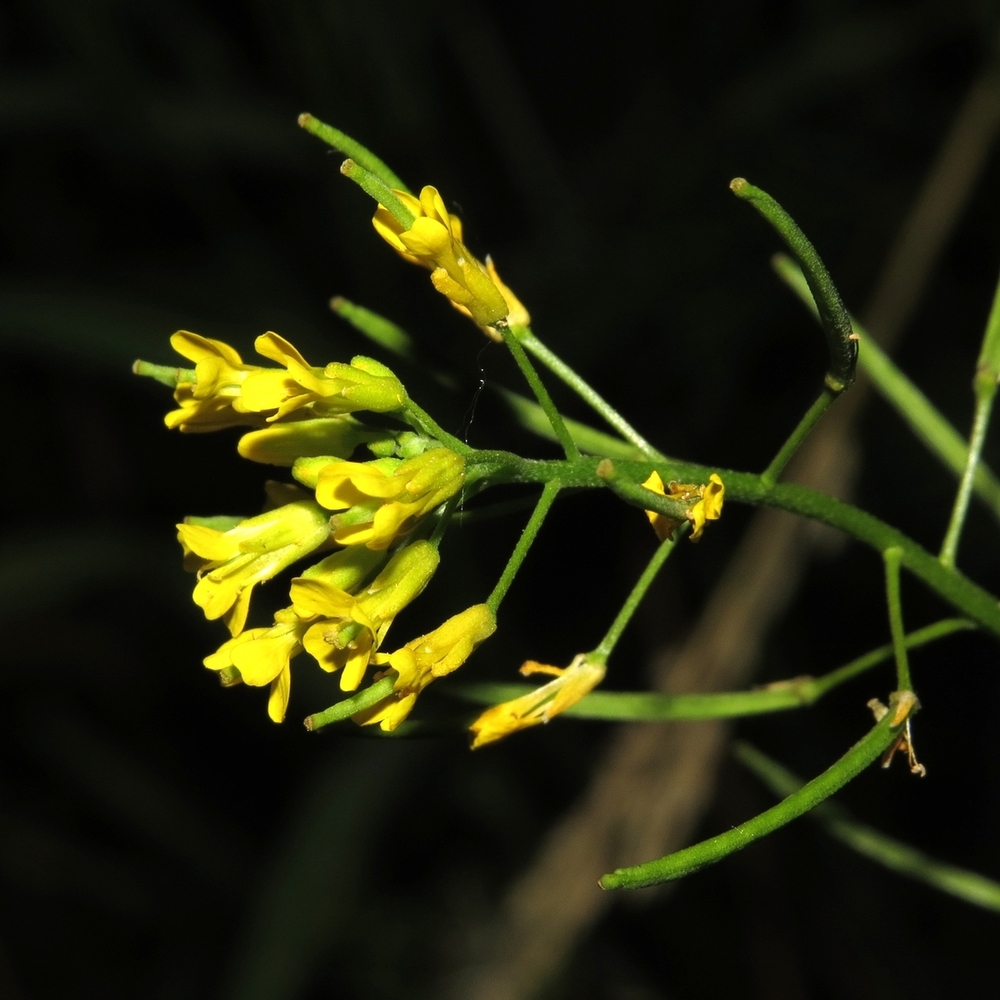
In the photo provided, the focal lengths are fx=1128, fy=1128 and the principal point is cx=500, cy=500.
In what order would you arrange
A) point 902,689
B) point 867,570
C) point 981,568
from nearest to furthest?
point 902,689 < point 981,568 < point 867,570

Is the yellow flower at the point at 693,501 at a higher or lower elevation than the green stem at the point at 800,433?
lower

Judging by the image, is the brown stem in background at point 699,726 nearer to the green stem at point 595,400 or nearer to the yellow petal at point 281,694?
the green stem at point 595,400

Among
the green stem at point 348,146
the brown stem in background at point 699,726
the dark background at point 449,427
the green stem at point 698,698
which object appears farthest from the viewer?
the dark background at point 449,427

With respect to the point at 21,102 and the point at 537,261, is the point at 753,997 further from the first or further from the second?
the point at 21,102

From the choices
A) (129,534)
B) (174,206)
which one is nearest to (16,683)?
(129,534)

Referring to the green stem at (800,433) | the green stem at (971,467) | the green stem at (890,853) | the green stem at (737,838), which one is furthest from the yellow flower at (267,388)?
the green stem at (890,853)
